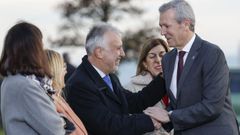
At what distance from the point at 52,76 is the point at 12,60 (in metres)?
0.36

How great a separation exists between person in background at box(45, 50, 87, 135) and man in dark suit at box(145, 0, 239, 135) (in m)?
0.69

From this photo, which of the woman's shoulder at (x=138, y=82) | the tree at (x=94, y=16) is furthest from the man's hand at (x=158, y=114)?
the tree at (x=94, y=16)

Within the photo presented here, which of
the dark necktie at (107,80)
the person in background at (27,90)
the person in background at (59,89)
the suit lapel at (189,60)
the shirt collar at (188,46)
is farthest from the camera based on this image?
the dark necktie at (107,80)

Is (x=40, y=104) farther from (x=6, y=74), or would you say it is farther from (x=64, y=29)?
(x=64, y=29)

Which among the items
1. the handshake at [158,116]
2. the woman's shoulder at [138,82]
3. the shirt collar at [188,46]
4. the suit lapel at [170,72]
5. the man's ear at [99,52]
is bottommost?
the woman's shoulder at [138,82]

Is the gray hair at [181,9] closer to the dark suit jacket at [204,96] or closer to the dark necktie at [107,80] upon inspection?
the dark suit jacket at [204,96]

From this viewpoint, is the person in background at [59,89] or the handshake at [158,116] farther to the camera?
the handshake at [158,116]

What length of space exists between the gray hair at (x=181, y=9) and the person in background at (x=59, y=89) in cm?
92

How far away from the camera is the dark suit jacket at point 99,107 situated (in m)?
6.63

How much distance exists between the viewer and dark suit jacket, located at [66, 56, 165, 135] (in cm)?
663

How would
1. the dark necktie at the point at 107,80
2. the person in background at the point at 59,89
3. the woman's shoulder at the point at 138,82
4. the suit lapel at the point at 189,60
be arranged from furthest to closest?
1. the woman's shoulder at the point at 138,82
2. the dark necktie at the point at 107,80
3. the suit lapel at the point at 189,60
4. the person in background at the point at 59,89

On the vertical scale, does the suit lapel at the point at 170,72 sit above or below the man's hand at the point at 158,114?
above

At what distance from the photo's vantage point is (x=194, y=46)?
6.51 meters

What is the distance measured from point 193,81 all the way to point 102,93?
0.79 meters
